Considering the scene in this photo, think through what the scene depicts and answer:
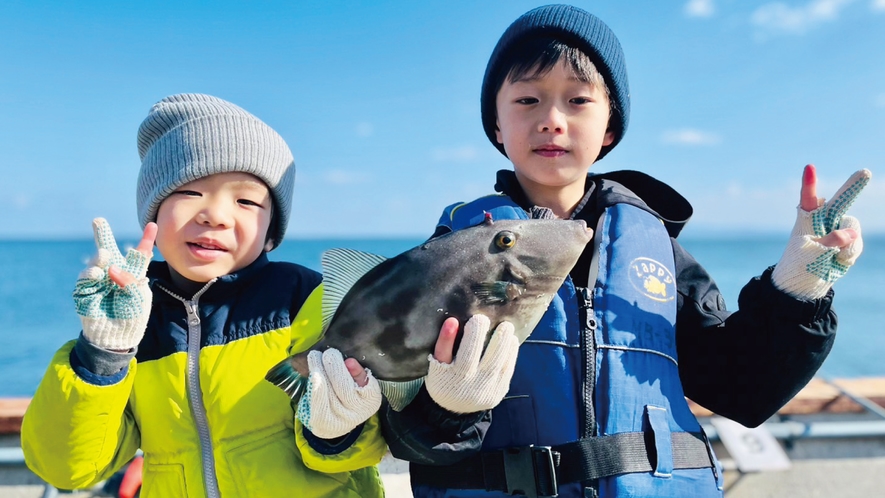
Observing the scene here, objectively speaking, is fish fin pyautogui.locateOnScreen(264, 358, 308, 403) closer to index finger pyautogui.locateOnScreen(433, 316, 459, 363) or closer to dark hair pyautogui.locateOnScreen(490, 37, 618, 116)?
index finger pyautogui.locateOnScreen(433, 316, 459, 363)

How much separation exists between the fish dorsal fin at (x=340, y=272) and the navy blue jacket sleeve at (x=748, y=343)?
1526 mm

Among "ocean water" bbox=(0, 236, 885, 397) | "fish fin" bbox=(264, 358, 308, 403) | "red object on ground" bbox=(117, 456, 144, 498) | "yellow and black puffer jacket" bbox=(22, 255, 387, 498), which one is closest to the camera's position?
"fish fin" bbox=(264, 358, 308, 403)

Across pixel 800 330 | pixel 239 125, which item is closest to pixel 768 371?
pixel 800 330

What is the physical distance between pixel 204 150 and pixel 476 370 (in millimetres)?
1652

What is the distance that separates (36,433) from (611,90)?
2.83 m

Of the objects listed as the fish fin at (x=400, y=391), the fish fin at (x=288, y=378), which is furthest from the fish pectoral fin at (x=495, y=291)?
the fish fin at (x=288, y=378)

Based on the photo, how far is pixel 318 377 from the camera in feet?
6.40

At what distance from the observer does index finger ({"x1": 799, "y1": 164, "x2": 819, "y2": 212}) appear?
228cm

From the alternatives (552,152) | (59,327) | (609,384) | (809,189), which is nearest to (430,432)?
(609,384)

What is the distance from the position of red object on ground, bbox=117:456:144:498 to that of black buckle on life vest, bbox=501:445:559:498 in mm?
2854

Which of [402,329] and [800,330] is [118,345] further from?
[800,330]

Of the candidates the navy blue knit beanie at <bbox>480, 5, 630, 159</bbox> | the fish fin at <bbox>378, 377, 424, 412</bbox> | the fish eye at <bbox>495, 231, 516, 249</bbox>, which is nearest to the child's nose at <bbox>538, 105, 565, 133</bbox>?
the navy blue knit beanie at <bbox>480, 5, 630, 159</bbox>

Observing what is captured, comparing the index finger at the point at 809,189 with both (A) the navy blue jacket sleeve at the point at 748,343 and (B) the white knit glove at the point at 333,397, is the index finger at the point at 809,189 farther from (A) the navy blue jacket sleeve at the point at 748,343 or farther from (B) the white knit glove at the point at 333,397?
(B) the white knit glove at the point at 333,397

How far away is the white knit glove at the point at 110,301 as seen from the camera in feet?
6.64
